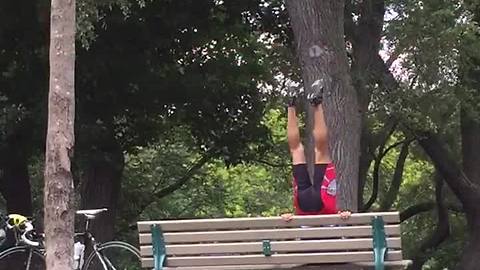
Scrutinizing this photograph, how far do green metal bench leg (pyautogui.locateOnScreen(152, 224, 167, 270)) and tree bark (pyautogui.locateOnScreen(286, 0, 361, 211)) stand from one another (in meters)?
3.04

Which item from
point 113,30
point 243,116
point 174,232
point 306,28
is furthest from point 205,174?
point 174,232

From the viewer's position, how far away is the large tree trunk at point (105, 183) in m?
14.1

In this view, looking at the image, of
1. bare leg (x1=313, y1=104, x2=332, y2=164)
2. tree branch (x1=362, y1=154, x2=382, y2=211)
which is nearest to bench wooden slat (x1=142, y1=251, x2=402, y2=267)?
bare leg (x1=313, y1=104, x2=332, y2=164)

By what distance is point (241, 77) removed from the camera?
15.8 metres

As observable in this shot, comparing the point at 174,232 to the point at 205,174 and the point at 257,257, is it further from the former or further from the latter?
the point at 205,174

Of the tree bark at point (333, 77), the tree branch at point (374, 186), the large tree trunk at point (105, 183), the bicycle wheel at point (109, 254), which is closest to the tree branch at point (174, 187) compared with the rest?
the tree branch at point (374, 186)

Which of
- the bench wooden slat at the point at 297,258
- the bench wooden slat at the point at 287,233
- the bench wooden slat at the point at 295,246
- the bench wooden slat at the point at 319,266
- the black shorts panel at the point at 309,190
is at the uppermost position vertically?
the black shorts panel at the point at 309,190

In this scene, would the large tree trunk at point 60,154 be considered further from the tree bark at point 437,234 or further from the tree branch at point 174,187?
the tree bark at point 437,234

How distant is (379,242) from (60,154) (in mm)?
2326

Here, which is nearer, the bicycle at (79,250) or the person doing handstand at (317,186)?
the person doing handstand at (317,186)

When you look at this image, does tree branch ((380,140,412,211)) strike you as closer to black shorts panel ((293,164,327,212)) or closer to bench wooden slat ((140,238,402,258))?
black shorts panel ((293,164,327,212))

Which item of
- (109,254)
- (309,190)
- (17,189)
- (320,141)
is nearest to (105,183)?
(17,189)

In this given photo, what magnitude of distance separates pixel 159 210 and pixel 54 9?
57.6ft

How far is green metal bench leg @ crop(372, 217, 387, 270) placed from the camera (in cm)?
669
